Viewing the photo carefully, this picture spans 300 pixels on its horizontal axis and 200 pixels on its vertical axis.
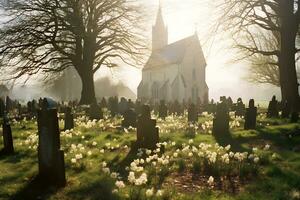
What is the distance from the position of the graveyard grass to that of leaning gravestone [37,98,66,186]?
0.24m

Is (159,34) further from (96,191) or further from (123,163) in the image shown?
(96,191)

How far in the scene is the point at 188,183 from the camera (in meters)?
7.53

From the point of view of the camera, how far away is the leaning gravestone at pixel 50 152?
732 centimetres

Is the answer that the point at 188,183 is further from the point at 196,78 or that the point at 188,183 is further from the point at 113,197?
the point at 196,78

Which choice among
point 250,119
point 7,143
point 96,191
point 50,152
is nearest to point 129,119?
point 250,119

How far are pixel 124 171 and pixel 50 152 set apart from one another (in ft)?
5.69

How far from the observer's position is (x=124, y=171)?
8445 millimetres

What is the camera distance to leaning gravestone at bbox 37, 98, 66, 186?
7.32 m

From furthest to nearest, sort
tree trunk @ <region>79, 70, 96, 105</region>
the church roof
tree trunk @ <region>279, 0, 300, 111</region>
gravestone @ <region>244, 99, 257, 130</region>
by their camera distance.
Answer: the church roof → tree trunk @ <region>79, 70, 96, 105</region> → tree trunk @ <region>279, 0, 300, 111</region> → gravestone @ <region>244, 99, 257, 130</region>

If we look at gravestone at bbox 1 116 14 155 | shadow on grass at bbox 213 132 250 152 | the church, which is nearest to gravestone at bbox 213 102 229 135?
shadow on grass at bbox 213 132 250 152

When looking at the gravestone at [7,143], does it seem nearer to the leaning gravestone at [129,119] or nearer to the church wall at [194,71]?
the leaning gravestone at [129,119]

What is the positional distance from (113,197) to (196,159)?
122 inches

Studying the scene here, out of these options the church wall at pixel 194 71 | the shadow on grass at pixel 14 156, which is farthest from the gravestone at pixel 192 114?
the church wall at pixel 194 71

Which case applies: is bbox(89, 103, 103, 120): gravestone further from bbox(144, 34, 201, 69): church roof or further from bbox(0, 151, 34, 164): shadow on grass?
bbox(144, 34, 201, 69): church roof
